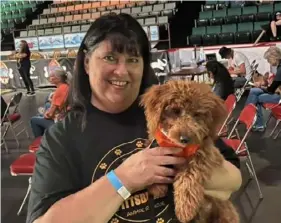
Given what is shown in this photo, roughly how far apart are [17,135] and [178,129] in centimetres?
584

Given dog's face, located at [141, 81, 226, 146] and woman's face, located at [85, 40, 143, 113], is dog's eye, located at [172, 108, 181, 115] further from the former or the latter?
woman's face, located at [85, 40, 143, 113]

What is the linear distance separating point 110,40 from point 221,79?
4.34 meters

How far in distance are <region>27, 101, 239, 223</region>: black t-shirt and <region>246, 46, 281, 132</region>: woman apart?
183 inches

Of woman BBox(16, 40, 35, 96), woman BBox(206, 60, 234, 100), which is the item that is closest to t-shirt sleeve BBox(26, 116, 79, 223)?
woman BBox(206, 60, 234, 100)

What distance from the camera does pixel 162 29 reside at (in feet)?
39.4

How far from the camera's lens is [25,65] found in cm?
1006

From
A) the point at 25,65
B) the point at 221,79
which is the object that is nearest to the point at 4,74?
the point at 25,65

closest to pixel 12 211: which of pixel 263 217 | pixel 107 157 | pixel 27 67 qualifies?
pixel 263 217

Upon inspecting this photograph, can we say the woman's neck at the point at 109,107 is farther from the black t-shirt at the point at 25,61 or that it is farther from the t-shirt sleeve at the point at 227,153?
the black t-shirt at the point at 25,61

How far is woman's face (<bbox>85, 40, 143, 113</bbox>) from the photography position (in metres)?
1.12

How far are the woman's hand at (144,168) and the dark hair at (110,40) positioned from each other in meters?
0.21

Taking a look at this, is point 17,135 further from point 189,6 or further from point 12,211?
point 189,6

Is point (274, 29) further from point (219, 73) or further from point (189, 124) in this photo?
point (189, 124)

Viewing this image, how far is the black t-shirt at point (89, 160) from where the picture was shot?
1.09 m
